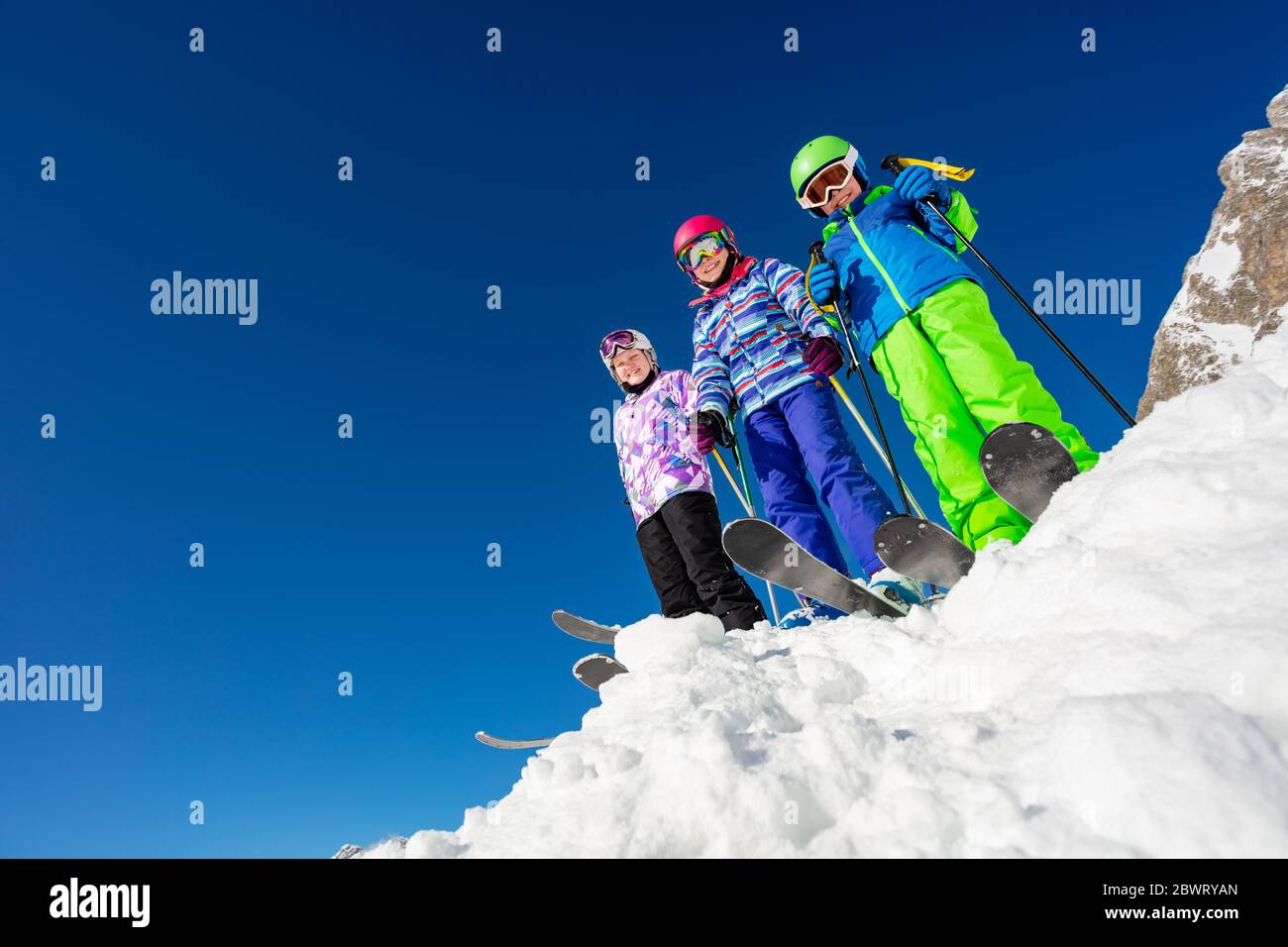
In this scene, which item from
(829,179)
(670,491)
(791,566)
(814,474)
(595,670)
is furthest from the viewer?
(670,491)

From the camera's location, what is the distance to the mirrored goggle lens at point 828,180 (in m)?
5.30

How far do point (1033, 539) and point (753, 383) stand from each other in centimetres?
317

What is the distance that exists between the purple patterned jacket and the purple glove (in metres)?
1.14

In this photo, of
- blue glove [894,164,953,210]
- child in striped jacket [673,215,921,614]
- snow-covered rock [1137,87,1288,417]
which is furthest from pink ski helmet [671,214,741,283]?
snow-covered rock [1137,87,1288,417]

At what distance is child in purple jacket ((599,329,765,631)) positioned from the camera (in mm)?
5090

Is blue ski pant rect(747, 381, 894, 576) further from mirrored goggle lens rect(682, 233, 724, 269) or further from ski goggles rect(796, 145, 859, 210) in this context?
mirrored goggle lens rect(682, 233, 724, 269)

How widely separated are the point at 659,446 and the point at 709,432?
484mm

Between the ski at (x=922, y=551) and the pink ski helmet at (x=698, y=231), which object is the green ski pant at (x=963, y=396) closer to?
the ski at (x=922, y=551)

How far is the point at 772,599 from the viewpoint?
5.65 m

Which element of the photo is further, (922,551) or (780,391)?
(780,391)

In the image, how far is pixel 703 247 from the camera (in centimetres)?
618

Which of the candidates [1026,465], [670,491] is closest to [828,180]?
[670,491]

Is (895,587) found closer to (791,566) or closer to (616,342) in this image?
(791,566)
